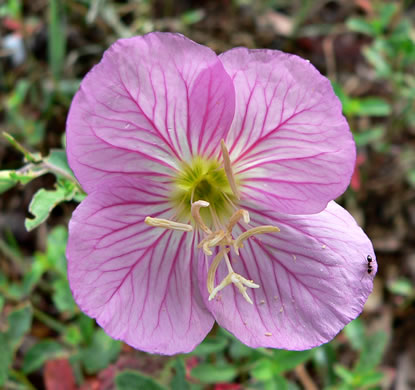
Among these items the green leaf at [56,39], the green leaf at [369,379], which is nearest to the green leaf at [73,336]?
the green leaf at [369,379]

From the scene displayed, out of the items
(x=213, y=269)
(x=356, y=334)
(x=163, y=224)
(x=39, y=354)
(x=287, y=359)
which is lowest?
(x=356, y=334)

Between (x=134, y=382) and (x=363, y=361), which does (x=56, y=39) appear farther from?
(x=363, y=361)

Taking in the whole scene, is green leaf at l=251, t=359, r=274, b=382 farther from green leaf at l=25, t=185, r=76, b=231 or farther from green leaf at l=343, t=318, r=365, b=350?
green leaf at l=25, t=185, r=76, b=231

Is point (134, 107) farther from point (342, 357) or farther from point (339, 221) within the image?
point (342, 357)

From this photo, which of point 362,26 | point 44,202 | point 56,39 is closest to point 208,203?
point 44,202

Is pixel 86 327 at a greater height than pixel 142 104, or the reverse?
pixel 142 104

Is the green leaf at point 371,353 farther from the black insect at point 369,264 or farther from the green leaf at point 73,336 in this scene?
the green leaf at point 73,336
